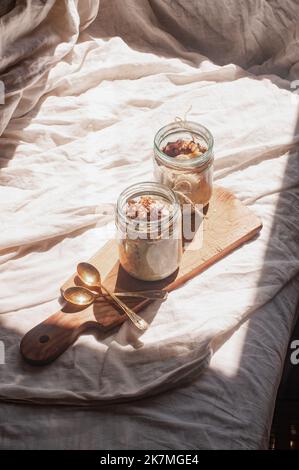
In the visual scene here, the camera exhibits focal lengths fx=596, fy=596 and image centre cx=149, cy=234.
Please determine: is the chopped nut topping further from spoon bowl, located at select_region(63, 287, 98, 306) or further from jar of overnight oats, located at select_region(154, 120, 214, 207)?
spoon bowl, located at select_region(63, 287, 98, 306)

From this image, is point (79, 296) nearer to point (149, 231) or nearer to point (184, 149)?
point (149, 231)

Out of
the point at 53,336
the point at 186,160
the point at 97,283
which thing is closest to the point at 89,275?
the point at 97,283

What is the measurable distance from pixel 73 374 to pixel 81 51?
0.96 metres

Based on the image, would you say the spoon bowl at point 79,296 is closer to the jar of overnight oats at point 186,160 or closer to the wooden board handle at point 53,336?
the wooden board handle at point 53,336

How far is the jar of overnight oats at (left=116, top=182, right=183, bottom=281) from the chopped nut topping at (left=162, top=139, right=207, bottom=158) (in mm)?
104

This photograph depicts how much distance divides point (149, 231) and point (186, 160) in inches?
7.2

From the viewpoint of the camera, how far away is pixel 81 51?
5.32ft

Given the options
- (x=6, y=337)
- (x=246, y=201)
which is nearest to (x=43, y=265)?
(x=6, y=337)

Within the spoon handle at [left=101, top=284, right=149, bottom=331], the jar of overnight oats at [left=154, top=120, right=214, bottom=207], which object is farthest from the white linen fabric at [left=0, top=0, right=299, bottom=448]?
the jar of overnight oats at [left=154, top=120, right=214, bottom=207]

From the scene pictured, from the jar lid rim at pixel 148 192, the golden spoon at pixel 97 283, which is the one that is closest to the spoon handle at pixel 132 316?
the golden spoon at pixel 97 283

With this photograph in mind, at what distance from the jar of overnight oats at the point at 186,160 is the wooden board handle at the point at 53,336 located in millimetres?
314

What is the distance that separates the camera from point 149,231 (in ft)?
3.36
